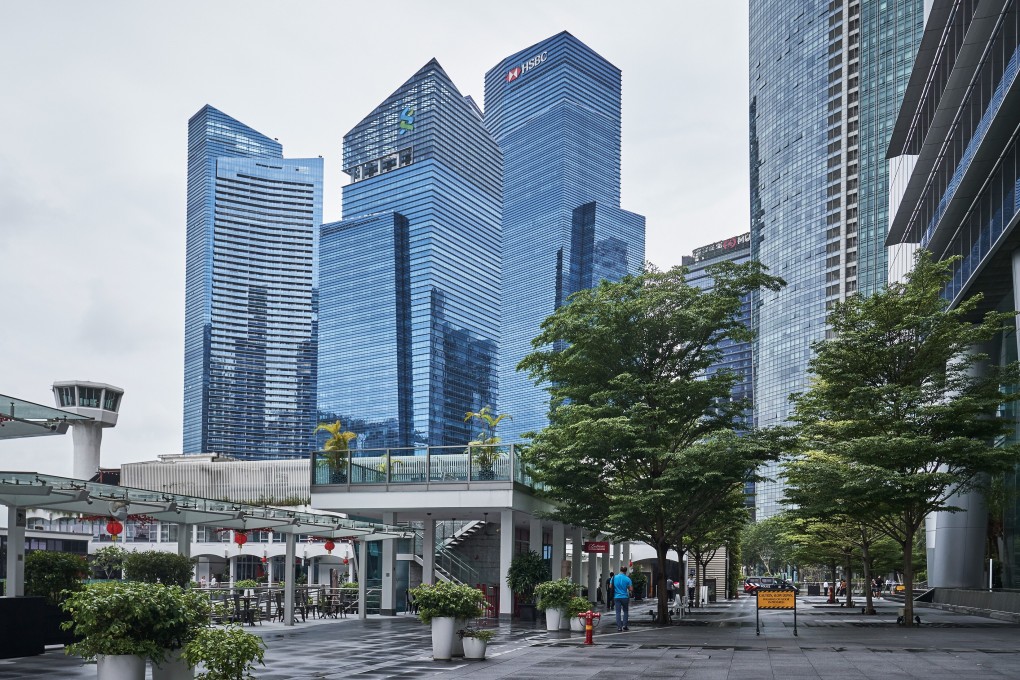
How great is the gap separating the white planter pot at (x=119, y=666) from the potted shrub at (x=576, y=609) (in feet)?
58.8

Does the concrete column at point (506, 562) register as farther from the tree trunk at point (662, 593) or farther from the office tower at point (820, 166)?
the office tower at point (820, 166)

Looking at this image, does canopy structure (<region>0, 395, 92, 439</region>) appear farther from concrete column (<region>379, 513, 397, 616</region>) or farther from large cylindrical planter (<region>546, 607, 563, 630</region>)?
concrete column (<region>379, 513, 397, 616</region>)

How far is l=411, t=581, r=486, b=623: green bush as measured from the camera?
21094 millimetres

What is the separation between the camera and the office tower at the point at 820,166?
160500 mm

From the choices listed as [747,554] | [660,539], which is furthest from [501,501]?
[747,554]

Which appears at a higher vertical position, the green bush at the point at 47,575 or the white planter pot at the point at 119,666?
the white planter pot at the point at 119,666

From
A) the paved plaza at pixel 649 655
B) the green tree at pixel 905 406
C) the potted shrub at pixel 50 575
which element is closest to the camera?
the paved plaza at pixel 649 655

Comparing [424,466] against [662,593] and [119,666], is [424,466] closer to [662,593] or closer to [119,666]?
[662,593]

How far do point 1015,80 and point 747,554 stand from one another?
129109 millimetres

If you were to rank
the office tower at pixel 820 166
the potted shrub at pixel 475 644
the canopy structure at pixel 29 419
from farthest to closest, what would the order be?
the office tower at pixel 820 166, the potted shrub at pixel 475 644, the canopy structure at pixel 29 419

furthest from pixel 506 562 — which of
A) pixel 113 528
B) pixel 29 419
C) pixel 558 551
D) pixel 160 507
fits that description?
pixel 29 419

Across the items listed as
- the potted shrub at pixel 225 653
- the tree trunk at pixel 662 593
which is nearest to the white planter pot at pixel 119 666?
the potted shrub at pixel 225 653

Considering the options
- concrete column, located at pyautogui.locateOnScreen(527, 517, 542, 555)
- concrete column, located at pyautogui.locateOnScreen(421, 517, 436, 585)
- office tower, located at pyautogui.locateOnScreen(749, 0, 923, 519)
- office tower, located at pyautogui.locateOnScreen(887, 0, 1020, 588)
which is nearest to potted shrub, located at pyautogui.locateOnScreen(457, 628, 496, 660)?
concrete column, located at pyautogui.locateOnScreen(421, 517, 436, 585)

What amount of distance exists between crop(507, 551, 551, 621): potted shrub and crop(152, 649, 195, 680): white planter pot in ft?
82.3
